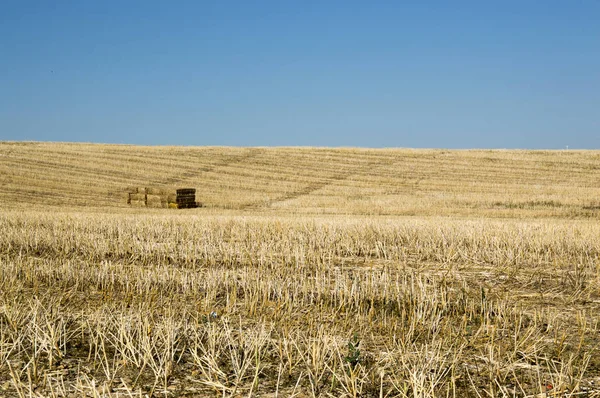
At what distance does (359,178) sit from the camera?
107ft

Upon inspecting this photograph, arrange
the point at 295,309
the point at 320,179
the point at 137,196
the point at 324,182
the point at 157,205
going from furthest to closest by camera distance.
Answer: the point at 320,179, the point at 324,182, the point at 137,196, the point at 157,205, the point at 295,309

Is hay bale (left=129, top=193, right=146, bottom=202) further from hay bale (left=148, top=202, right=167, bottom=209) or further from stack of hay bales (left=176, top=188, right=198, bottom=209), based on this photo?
stack of hay bales (left=176, top=188, right=198, bottom=209)

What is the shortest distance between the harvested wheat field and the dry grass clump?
25 mm

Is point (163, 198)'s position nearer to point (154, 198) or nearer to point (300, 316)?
point (154, 198)

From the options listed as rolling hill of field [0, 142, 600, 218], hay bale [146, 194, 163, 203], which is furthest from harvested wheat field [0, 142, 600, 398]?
rolling hill of field [0, 142, 600, 218]

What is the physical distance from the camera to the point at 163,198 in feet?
75.7

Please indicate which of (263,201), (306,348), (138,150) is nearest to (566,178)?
(263,201)

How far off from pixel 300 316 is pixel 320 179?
26.7 meters

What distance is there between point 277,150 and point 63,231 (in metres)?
30.2

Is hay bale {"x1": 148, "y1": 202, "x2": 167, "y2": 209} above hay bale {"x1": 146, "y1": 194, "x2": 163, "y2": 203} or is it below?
below

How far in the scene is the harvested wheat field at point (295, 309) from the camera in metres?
Answer: 3.98

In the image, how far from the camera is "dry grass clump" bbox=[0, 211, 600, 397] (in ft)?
13.0

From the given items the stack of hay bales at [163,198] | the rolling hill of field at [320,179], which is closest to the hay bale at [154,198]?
the stack of hay bales at [163,198]

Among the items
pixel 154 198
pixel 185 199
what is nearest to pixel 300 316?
pixel 185 199
